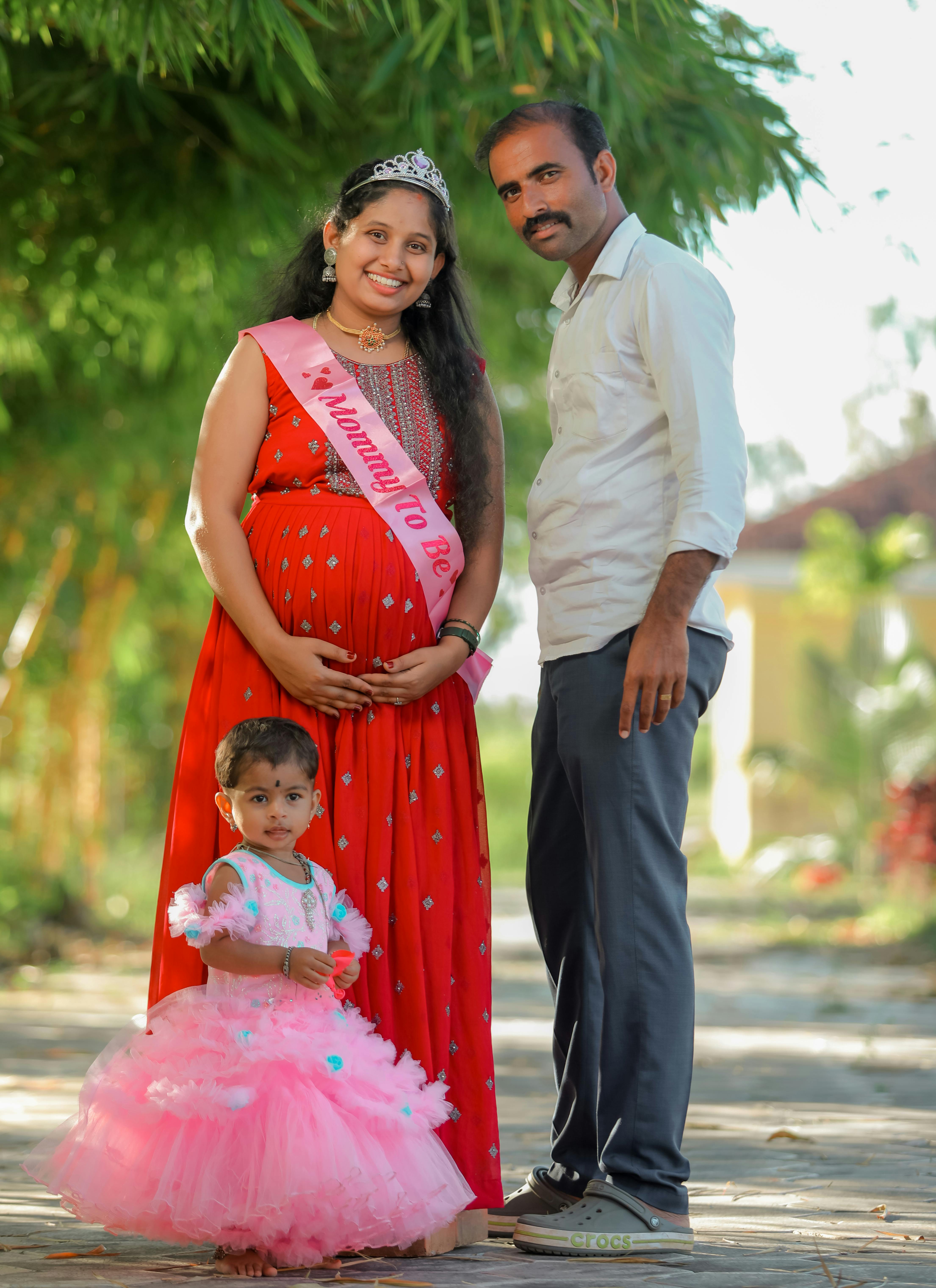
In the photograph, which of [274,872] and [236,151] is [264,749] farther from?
[236,151]

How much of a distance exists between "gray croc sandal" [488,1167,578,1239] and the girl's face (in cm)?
86

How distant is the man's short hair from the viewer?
105 inches

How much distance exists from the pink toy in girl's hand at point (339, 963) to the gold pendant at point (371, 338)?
1.13m

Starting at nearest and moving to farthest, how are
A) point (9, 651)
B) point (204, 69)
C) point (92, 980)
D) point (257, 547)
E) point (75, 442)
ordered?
1. point (257, 547)
2. point (204, 69)
3. point (75, 442)
4. point (92, 980)
5. point (9, 651)

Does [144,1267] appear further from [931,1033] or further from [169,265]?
[931,1033]

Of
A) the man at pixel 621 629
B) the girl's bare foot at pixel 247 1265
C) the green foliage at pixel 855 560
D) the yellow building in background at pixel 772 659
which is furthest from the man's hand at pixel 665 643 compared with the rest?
the yellow building in background at pixel 772 659

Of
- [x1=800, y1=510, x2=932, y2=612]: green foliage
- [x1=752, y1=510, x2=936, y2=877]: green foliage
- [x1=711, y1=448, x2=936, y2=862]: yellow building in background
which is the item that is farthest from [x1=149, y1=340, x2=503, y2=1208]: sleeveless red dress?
[x1=711, y1=448, x2=936, y2=862]: yellow building in background

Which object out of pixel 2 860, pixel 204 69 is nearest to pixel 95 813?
pixel 2 860

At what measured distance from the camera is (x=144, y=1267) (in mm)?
2326

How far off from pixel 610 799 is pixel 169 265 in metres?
3.47

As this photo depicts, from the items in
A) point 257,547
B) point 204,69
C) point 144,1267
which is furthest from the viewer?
point 204,69

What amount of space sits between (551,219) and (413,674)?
867mm

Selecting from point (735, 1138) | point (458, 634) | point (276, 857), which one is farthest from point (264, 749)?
point (735, 1138)

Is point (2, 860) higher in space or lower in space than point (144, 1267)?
higher
